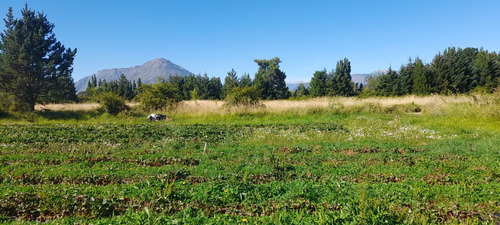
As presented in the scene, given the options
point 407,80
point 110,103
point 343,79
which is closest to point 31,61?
point 110,103

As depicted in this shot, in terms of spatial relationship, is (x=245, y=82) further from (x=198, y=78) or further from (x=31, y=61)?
(x=31, y=61)

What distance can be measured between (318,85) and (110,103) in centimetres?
3244

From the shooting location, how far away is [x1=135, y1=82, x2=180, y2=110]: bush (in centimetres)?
2198

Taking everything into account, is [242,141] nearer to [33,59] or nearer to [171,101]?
[171,101]

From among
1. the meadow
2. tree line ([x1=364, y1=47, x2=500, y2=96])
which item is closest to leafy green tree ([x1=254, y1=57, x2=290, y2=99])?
tree line ([x1=364, y1=47, x2=500, y2=96])

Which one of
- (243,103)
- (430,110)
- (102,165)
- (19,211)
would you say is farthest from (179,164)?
(430,110)

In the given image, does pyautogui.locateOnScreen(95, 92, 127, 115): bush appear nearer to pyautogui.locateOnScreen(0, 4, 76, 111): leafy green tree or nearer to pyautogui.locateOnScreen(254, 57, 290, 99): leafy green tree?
pyautogui.locateOnScreen(0, 4, 76, 111): leafy green tree

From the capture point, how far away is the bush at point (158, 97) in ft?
72.1

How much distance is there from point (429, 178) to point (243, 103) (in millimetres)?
15987

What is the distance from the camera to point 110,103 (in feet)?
65.6

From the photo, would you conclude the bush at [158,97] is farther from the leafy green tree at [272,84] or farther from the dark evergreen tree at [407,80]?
the dark evergreen tree at [407,80]

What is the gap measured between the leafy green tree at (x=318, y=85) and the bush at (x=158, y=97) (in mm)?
26811

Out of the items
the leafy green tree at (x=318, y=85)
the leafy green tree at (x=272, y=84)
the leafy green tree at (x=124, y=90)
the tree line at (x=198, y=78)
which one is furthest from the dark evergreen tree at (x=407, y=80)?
the leafy green tree at (x=124, y=90)

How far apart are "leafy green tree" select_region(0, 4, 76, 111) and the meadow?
43.2ft
